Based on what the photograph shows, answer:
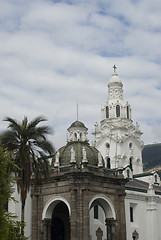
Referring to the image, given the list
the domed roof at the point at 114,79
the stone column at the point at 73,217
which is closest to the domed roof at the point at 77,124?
the stone column at the point at 73,217

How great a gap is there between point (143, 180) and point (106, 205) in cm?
2018

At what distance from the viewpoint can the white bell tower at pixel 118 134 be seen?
67.3 meters

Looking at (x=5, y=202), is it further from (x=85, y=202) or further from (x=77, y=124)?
(x=77, y=124)

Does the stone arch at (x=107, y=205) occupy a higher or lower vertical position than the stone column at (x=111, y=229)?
higher

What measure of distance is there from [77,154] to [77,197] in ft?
16.4

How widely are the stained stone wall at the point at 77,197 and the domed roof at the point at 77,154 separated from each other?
1.72 metres

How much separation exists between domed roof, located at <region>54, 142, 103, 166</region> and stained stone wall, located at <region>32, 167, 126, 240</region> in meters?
1.72

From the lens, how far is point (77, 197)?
4031 cm

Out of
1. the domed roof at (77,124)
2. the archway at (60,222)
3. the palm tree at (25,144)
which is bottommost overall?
the archway at (60,222)

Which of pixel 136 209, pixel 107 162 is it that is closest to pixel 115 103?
pixel 107 162

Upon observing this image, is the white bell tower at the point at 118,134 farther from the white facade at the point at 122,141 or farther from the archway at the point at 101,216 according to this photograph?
the archway at the point at 101,216

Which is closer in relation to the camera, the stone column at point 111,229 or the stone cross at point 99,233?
the stone column at point 111,229

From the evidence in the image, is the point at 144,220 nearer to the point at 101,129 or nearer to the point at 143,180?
the point at 143,180

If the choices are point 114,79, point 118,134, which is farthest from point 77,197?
point 114,79
